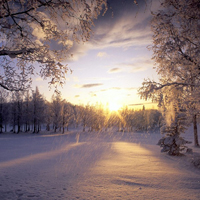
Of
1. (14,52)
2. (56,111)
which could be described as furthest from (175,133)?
(56,111)

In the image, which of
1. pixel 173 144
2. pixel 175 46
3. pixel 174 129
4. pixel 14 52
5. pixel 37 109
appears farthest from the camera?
pixel 37 109

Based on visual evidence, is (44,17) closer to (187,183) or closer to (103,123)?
(187,183)

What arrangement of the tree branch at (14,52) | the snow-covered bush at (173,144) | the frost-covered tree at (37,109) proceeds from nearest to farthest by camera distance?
1. the tree branch at (14,52)
2. the snow-covered bush at (173,144)
3. the frost-covered tree at (37,109)

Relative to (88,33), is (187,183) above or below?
below

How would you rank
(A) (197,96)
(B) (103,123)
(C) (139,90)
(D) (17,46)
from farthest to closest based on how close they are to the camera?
(B) (103,123)
(C) (139,90)
(A) (197,96)
(D) (17,46)

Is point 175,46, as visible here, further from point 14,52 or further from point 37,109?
point 37,109

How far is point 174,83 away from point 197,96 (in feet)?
4.35

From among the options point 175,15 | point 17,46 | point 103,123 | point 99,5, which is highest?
point 175,15

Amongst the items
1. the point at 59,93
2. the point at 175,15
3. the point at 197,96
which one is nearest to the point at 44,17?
the point at 59,93

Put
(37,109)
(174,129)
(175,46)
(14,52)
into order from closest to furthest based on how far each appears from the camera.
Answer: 1. (14,52)
2. (175,46)
3. (174,129)
4. (37,109)

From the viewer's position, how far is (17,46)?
5.15 metres

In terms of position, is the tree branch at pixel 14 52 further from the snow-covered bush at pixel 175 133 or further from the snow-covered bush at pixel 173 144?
the snow-covered bush at pixel 173 144

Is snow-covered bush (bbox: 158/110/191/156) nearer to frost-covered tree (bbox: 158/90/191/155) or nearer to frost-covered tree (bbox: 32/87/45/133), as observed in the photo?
frost-covered tree (bbox: 158/90/191/155)

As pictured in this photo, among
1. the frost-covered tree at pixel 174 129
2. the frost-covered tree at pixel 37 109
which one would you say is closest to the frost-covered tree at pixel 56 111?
the frost-covered tree at pixel 37 109
